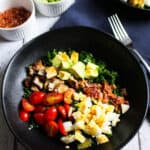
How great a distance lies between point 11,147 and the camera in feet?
3.52

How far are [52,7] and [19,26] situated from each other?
0.42ft

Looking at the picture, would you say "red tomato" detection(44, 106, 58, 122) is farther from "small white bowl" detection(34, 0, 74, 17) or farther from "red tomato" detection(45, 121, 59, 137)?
"small white bowl" detection(34, 0, 74, 17)

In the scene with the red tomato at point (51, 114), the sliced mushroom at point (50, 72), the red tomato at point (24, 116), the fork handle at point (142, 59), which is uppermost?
the fork handle at point (142, 59)

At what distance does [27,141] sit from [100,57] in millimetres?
344

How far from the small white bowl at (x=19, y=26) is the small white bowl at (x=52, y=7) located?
3 centimetres

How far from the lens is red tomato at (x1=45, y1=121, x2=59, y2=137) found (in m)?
1.02

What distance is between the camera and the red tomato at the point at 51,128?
1.02m

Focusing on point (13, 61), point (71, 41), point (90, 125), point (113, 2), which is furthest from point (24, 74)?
point (113, 2)

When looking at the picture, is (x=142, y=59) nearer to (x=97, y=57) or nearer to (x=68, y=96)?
(x=97, y=57)


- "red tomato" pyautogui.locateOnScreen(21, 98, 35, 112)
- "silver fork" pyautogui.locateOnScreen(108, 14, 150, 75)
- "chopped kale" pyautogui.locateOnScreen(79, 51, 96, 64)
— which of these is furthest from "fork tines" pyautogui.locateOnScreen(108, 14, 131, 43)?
"red tomato" pyautogui.locateOnScreen(21, 98, 35, 112)

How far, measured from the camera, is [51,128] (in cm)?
102

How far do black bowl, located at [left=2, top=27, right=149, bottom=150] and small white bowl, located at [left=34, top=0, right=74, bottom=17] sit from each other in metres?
0.12

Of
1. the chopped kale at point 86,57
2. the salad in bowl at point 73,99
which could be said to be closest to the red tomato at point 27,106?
the salad in bowl at point 73,99

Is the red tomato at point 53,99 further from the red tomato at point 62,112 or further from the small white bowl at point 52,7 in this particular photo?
the small white bowl at point 52,7
